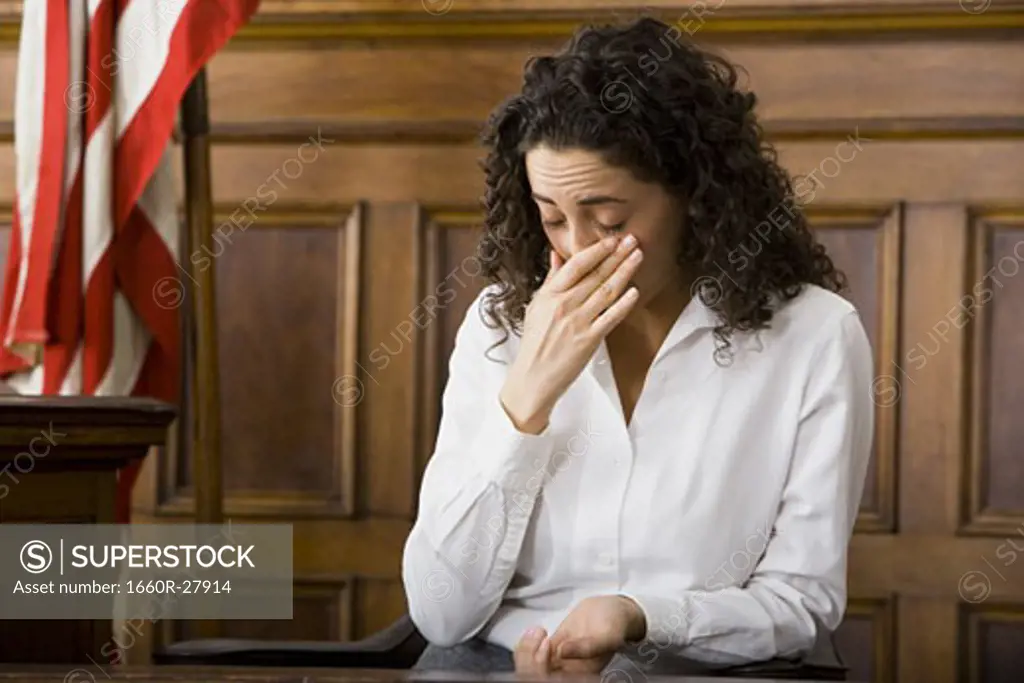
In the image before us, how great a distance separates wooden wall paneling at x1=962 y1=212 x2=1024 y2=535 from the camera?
2746 millimetres

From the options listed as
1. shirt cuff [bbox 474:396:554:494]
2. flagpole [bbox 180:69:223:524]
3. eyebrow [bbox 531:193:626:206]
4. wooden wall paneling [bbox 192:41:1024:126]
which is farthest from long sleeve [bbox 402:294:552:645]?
wooden wall paneling [bbox 192:41:1024:126]

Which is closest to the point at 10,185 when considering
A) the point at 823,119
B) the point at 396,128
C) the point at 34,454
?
the point at 396,128

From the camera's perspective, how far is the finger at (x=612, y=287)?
6.26 feet

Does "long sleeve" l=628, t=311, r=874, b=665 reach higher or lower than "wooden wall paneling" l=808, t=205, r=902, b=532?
lower

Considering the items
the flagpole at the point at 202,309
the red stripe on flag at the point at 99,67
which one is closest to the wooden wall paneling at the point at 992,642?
the flagpole at the point at 202,309

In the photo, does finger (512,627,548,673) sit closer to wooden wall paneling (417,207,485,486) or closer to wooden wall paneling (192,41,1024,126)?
wooden wall paneling (417,207,485,486)

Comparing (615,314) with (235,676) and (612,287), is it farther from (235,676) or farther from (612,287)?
(235,676)

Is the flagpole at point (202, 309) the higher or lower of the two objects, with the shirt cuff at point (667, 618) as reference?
higher

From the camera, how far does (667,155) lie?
1962 mm

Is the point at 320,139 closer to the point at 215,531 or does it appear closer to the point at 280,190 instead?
the point at 280,190

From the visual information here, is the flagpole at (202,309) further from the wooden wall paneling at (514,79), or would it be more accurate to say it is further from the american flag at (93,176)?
the wooden wall paneling at (514,79)

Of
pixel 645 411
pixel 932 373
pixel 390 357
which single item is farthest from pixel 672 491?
pixel 390 357

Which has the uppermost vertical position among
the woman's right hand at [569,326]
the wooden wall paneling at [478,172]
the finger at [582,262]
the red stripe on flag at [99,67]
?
the red stripe on flag at [99,67]

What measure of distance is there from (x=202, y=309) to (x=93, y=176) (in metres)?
0.33
